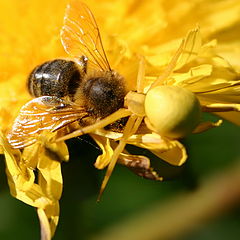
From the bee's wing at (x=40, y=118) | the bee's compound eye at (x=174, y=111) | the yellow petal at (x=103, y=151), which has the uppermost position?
the bee's compound eye at (x=174, y=111)

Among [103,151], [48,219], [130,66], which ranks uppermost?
[130,66]

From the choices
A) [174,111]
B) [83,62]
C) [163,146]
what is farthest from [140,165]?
[83,62]

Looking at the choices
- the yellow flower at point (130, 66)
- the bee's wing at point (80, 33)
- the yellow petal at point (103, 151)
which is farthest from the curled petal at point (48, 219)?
the bee's wing at point (80, 33)

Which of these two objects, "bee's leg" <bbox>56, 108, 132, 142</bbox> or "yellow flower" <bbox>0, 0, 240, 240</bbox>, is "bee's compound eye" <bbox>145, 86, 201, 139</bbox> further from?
"bee's leg" <bbox>56, 108, 132, 142</bbox>

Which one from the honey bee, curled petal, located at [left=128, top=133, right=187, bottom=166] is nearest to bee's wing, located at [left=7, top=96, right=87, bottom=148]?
the honey bee

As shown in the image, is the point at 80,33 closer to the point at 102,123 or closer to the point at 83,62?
the point at 83,62

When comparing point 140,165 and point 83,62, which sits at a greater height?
point 83,62

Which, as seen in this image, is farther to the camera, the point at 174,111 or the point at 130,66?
the point at 130,66

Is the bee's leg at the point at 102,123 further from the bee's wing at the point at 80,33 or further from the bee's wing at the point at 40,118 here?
the bee's wing at the point at 80,33
